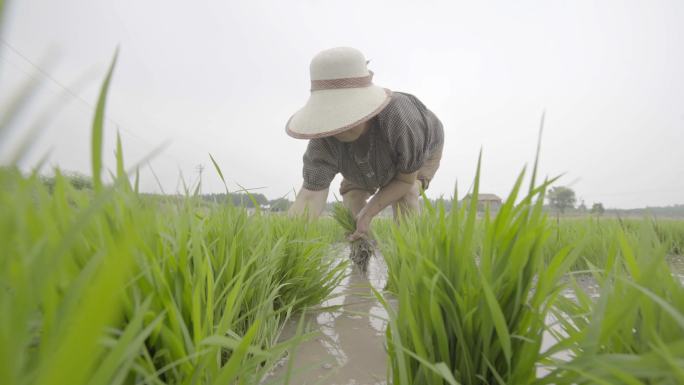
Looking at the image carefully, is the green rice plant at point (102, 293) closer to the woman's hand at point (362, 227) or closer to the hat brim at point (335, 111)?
the hat brim at point (335, 111)

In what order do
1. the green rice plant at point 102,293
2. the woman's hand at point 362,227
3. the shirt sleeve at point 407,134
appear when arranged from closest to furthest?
the green rice plant at point 102,293, the shirt sleeve at point 407,134, the woman's hand at point 362,227

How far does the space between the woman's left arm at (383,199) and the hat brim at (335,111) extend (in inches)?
25.5

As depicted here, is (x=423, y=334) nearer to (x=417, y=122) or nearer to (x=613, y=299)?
(x=613, y=299)

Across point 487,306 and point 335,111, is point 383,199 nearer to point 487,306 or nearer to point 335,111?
point 335,111

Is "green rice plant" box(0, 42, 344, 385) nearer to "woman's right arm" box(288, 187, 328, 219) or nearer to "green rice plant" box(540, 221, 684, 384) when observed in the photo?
"green rice plant" box(540, 221, 684, 384)

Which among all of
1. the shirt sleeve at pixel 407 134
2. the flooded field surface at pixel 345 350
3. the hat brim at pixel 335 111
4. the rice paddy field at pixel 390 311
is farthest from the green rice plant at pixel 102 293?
the shirt sleeve at pixel 407 134

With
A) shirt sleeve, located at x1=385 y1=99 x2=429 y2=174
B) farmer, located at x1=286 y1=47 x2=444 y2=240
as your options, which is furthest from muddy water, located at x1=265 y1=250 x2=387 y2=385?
shirt sleeve, located at x1=385 y1=99 x2=429 y2=174

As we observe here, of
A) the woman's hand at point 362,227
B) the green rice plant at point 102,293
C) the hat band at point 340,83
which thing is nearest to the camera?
the green rice plant at point 102,293

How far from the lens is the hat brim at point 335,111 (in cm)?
177

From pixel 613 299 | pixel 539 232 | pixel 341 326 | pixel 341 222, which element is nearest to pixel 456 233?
pixel 539 232

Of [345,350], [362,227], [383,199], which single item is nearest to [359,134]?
[383,199]

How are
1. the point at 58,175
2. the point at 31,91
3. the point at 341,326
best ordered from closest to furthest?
the point at 31,91 → the point at 58,175 → the point at 341,326

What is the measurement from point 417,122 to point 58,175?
6.48 feet

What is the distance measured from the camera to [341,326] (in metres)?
1.21
